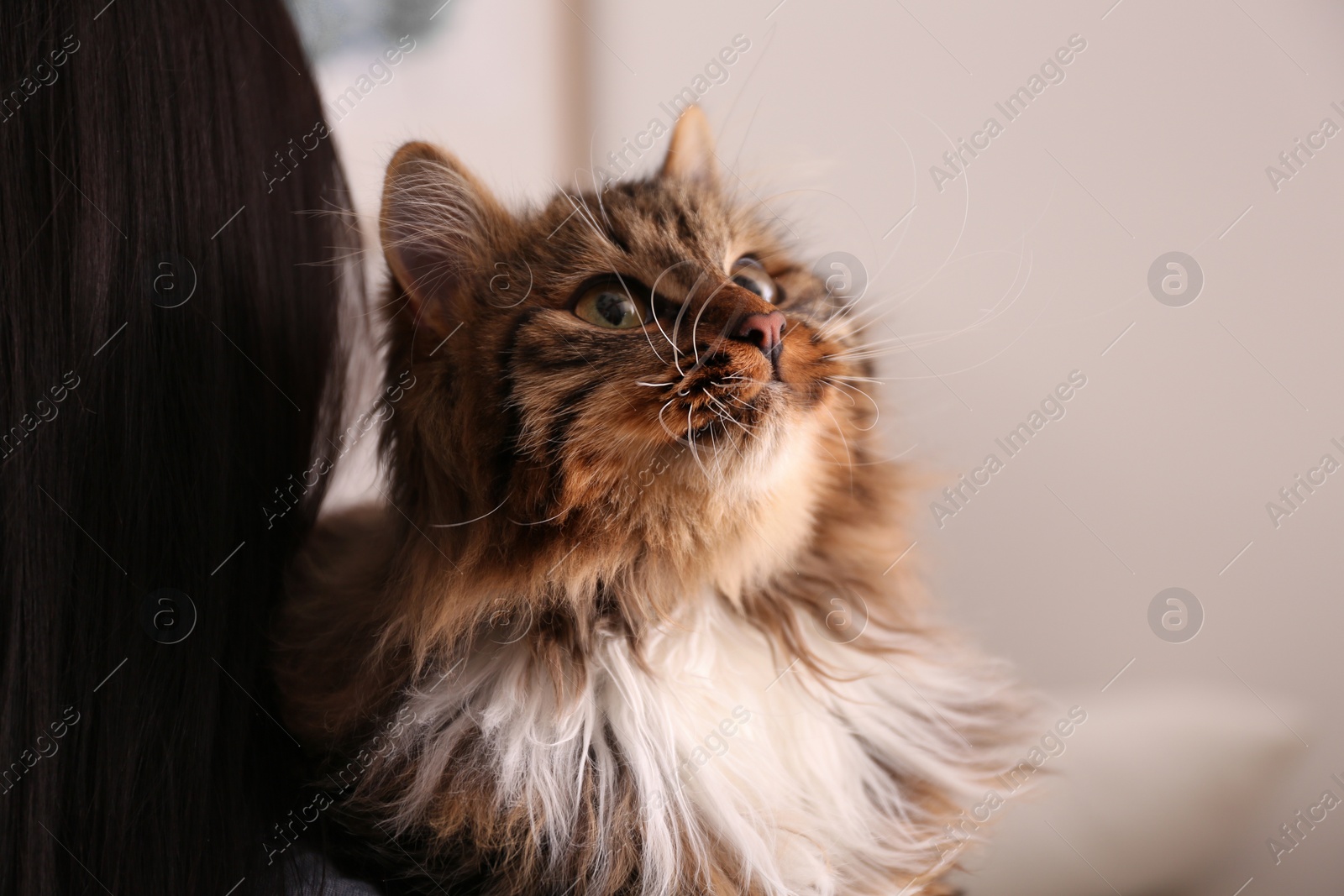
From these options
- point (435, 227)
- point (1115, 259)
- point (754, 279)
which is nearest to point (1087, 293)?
point (1115, 259)

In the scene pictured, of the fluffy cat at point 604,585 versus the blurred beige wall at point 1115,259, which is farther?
the blurred beige wall at point 1115,259

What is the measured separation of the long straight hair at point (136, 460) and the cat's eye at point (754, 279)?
56 cm

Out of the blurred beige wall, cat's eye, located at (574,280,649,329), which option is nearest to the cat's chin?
cat's eye, located at (574,280,649,329)

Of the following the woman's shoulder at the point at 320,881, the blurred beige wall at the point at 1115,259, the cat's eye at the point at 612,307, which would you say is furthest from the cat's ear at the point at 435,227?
the woman's shoulder at the point at 320,881

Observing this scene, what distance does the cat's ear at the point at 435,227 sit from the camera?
880 mm

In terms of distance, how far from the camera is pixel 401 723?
85cm

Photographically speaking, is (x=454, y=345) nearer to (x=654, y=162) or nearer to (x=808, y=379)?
(x=808, y=379)

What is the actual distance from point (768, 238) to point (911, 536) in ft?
1.46

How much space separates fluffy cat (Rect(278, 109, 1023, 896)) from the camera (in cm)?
79

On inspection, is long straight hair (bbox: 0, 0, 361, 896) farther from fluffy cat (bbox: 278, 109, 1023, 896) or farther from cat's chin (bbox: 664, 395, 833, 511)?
cat's chin (bbox: 664, 395, 833, 511)

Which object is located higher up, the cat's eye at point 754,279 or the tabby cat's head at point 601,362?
the cat's eye at point 754,279

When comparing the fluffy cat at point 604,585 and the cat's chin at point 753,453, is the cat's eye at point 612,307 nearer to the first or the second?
the fluffy cat at point 604,585

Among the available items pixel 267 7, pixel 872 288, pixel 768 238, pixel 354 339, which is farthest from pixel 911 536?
pixel 267 7

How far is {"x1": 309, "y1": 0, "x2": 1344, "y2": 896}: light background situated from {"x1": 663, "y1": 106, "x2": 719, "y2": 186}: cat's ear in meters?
0.06
